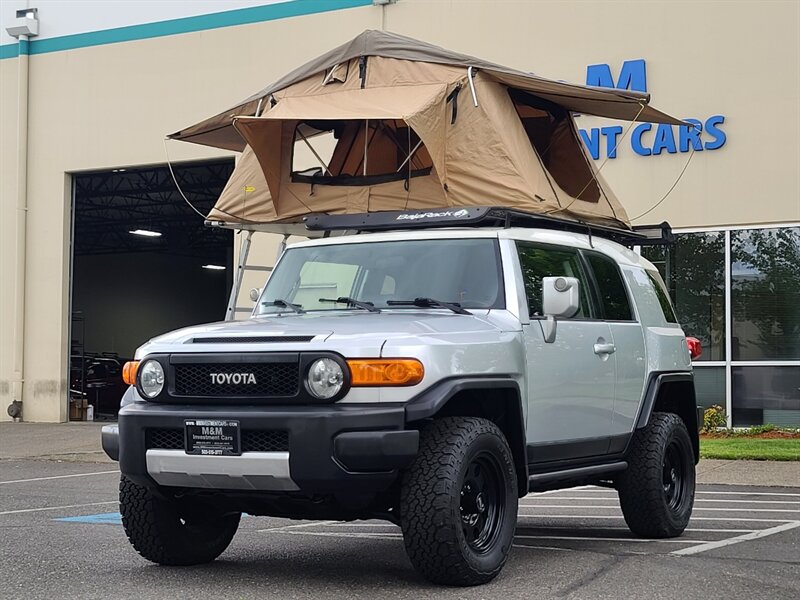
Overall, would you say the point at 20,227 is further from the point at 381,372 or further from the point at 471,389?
the point at 381,372

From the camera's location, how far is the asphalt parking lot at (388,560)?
6.47 m

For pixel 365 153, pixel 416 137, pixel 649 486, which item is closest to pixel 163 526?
pixel 649 486

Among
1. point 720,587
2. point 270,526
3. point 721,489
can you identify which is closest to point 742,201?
point 721,489

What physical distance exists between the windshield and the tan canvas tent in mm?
1167

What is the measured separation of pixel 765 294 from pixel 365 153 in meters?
10.6

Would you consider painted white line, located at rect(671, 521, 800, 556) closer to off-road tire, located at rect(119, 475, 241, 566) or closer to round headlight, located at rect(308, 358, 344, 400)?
round headlight, located at rect(308, 358, 344, 400)

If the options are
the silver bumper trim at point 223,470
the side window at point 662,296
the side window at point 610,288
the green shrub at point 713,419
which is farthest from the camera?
the green shrub at point 713,419

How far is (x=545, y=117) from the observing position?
1005 centimetres

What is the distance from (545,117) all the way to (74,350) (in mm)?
26800

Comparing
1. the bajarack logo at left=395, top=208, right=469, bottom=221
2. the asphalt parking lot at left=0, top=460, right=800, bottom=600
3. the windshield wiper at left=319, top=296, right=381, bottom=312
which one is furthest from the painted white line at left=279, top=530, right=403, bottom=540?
the bajarack logo at left=395, top=208, right=469, bottom=221

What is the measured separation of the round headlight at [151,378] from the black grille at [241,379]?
114 mm

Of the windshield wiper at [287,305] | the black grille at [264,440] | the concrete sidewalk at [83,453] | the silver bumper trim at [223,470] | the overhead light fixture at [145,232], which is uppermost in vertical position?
the overhead light fixture at [145,232]

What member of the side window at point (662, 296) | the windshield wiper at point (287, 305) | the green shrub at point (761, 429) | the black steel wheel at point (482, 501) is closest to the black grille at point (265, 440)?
the black steel wheel at point (482, 501)

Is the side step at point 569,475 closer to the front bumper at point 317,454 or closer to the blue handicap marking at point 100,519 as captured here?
the front bumper at point 317,454
